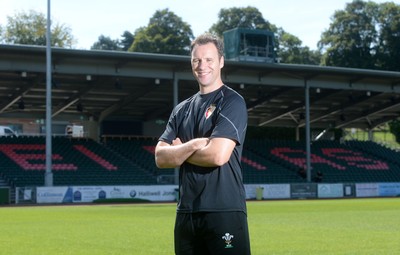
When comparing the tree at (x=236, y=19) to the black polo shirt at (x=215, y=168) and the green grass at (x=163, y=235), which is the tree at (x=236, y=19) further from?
the black polo shirt at (x=215, y=168)

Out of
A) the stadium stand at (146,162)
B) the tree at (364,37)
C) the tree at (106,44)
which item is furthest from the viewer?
the tree at (106,44)

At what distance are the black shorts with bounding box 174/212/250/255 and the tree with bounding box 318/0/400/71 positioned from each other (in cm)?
8998

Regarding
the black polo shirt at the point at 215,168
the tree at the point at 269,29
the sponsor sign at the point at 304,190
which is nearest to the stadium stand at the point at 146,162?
the sponsor sign at the point at 304,190

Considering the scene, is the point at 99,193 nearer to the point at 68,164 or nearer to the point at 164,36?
the point at 68,164

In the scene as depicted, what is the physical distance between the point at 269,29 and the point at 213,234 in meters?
104

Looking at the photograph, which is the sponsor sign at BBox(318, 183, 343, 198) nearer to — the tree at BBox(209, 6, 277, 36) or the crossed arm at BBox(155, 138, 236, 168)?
the crossed arm at BBox(155, 138, 236, 168)

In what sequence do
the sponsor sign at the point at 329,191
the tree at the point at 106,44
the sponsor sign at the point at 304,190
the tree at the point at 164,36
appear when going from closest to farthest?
1. the sponsor sign at the point at 304,190
2. the sponsor sign at the point at 329,191
3. the tree at the point at 164,36
4. the tree at the point at 106,44

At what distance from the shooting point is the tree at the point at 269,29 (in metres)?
105

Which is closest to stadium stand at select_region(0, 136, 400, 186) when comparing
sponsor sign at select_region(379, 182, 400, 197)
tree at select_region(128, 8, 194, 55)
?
sponsor sign at select_region(379, 182, 400, 197)

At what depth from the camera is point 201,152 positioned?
15.6 ft

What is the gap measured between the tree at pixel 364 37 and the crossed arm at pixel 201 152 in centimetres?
8991

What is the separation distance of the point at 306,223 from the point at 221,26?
281ft

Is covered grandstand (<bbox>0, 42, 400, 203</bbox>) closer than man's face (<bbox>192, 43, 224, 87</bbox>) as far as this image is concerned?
No

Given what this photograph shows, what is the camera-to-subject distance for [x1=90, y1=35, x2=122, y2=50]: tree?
411 feet
